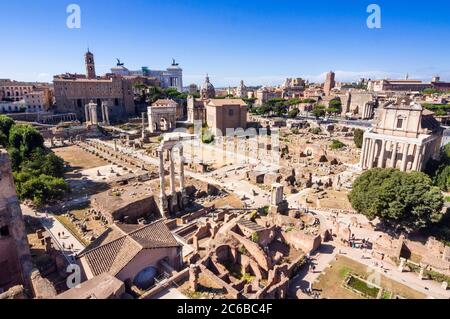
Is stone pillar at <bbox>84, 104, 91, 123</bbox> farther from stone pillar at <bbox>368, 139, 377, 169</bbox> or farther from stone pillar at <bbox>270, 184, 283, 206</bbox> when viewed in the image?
stone pillar at <bbox>368, 139, 377, 169</bbox>

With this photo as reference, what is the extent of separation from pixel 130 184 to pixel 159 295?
88.6 feet

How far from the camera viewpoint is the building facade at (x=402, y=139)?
41406 mm

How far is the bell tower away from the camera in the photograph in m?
113

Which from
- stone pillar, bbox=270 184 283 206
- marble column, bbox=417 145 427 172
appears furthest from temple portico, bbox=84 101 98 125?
marble column, bbox=417 145 427 172

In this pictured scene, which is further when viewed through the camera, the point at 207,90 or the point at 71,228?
the point at 207,90

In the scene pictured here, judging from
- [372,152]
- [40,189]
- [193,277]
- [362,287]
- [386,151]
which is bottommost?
[362,287]

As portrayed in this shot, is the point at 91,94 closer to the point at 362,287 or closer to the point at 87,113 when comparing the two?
the point at 87,113

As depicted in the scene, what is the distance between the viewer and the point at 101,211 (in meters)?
30.9

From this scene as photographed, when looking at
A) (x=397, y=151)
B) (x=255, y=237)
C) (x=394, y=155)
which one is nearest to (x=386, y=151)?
(x=394, y=155)

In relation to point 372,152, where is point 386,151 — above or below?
above

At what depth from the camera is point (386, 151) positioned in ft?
150

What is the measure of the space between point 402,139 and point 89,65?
11709cm

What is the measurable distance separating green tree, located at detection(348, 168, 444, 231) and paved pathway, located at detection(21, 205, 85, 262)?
2846cm
